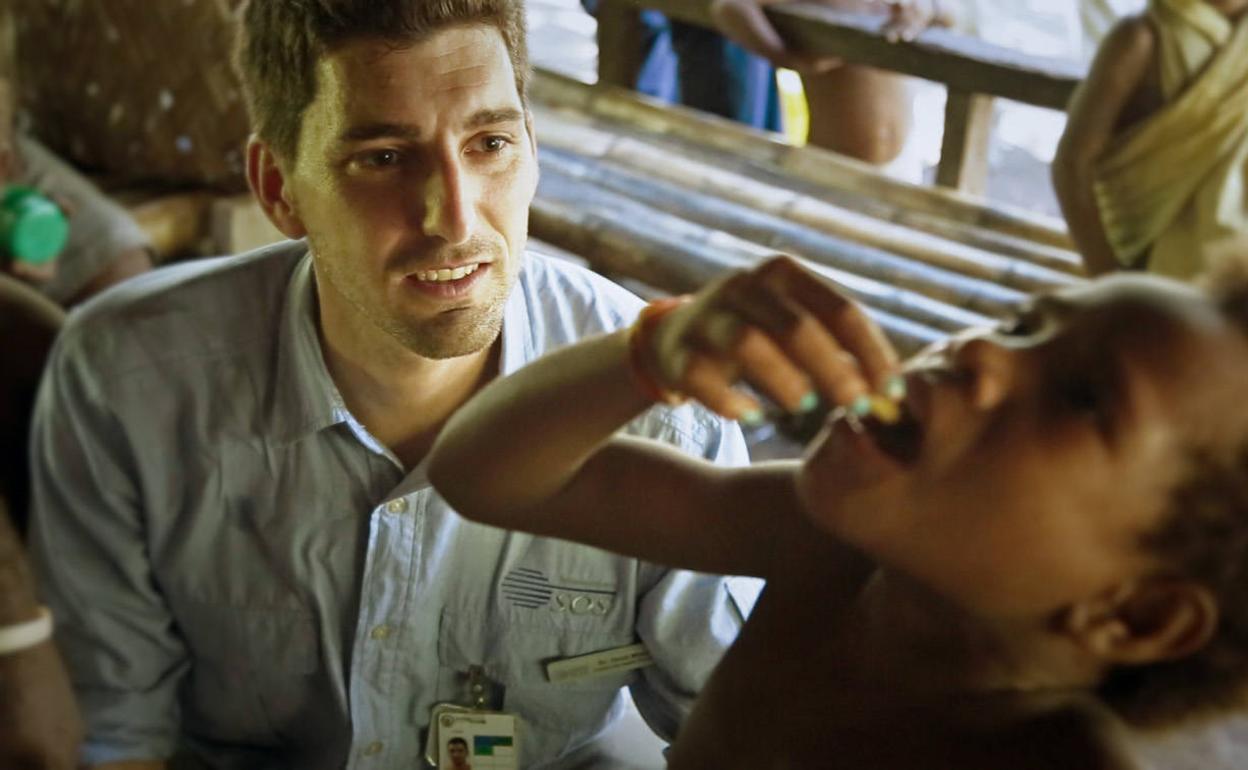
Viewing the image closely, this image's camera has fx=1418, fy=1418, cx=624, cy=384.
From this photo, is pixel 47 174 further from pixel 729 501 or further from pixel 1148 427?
pixel 1148 427

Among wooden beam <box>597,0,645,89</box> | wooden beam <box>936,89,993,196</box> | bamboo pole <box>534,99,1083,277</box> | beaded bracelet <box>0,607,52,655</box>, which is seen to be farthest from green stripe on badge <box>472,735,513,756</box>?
wooden beam <box>597,0,645,89</box>

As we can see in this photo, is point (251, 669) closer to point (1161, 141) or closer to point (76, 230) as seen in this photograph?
point (76, 230)

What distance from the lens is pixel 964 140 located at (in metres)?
3.25

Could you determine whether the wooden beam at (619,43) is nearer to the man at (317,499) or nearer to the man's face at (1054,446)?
the man at (317,499)

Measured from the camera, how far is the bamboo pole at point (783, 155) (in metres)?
3.12

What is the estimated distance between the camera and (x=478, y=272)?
1.36m

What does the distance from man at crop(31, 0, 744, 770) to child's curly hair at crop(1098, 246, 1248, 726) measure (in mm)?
499

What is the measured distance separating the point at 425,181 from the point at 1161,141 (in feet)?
6.18

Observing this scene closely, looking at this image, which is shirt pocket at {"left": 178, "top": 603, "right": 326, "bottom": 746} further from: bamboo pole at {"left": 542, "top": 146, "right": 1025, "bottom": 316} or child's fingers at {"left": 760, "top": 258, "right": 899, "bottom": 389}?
bamboo pole at {"left": 542, "top": 146, "right": 1025, "bottom": 316}

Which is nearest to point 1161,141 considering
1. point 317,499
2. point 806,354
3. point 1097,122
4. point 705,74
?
point 1097,122

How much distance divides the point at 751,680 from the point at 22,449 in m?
0.91

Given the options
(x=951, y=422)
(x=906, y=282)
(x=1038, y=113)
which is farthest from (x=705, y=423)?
(x=1038, y=113)

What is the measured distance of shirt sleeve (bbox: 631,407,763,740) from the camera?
57.6 inches

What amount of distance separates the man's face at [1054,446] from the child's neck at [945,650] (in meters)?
0.08
